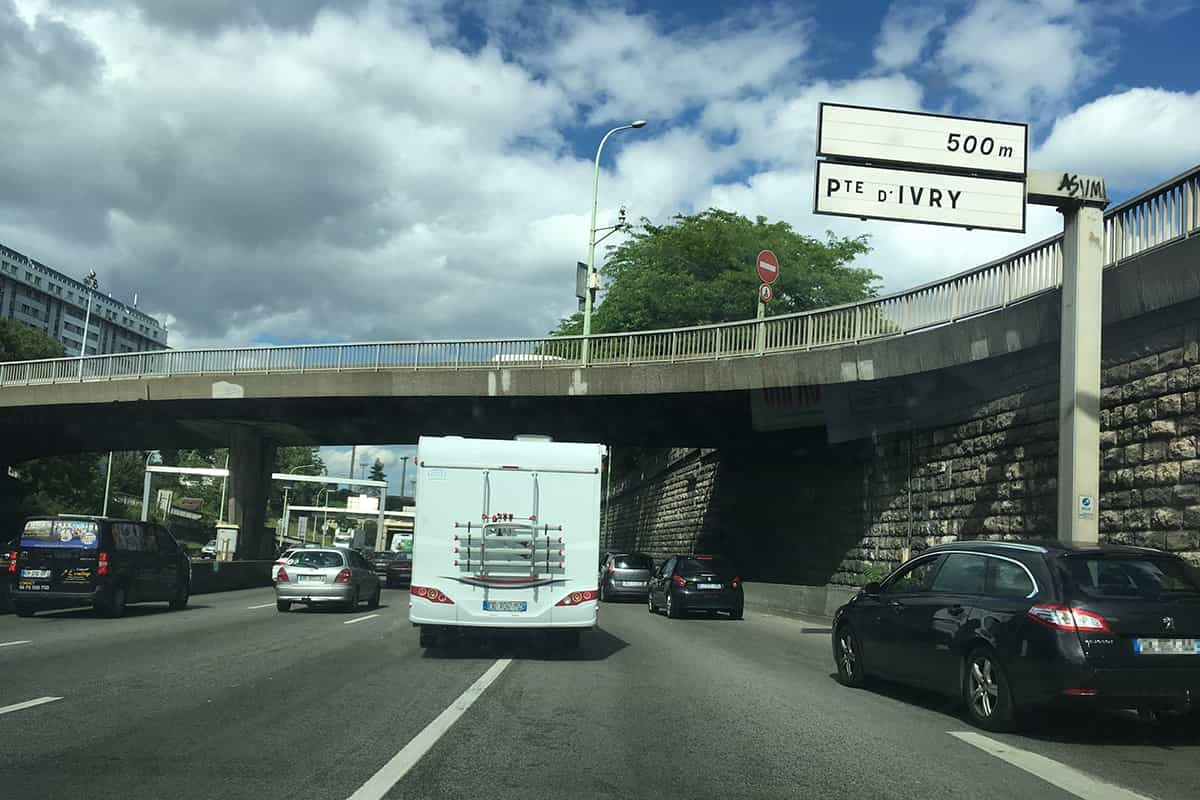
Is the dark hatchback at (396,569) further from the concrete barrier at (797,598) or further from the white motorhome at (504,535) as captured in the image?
the white motorhome at (504,535)

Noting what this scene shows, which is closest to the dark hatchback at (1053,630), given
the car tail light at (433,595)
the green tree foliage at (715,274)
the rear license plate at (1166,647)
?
the rear license plate at (1166,647)

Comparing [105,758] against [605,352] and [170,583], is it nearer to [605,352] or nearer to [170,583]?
[170,583]

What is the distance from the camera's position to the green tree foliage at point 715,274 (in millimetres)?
41625

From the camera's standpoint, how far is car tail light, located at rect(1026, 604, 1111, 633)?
25.4 feet

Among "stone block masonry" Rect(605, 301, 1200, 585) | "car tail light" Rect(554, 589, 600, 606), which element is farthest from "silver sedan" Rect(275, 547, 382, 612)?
"stone block masonry" Rect(605, 301, 1200, 585)

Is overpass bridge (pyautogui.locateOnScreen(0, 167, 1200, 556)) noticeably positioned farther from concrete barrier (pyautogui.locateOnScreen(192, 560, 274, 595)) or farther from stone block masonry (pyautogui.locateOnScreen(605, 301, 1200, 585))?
concrete barrier (pyautogui.locateOnScreen(192, 560, 274, 595))

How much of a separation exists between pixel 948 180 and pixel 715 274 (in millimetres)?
28853

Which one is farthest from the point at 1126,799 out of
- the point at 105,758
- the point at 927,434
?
the point at 927,434

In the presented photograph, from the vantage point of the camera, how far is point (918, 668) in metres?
9.62

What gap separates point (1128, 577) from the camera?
8.23 m

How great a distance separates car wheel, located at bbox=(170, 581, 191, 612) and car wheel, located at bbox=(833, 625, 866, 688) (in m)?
15.7

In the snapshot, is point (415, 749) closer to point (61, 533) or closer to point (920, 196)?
point (920, 196)

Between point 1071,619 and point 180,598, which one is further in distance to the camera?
point 180,598

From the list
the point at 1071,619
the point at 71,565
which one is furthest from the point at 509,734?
the point at 71,565
